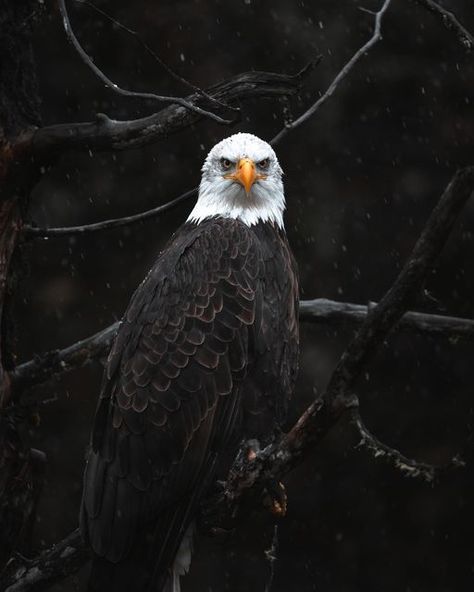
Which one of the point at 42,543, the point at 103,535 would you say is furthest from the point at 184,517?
the point at 42,543

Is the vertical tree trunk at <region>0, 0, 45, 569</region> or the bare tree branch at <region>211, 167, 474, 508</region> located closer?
the bare tree branch at <region>211, 167, 474, 508</region>

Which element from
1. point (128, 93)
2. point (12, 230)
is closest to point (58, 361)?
point (12, 230)

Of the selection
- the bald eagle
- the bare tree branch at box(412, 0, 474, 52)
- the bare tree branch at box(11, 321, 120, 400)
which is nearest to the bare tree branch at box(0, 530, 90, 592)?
the bald eagle

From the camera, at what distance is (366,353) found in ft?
8.18

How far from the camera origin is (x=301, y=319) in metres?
3.85

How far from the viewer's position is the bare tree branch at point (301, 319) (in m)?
3.64

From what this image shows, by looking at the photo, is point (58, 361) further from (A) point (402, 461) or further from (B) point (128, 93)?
(A) point (402, 461)

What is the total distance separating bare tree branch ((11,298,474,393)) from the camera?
3.64 metres

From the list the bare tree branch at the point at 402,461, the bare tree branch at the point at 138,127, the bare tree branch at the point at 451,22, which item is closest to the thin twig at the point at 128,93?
the bare tree branch at the point at 138,127

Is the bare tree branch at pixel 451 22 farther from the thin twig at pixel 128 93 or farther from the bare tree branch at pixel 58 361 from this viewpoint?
the bare tree branch at pixel 58 361

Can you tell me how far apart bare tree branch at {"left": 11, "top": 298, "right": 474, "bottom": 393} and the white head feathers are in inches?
13.3

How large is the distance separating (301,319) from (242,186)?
47 cm

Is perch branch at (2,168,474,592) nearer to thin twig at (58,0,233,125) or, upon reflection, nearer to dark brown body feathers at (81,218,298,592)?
dark brown body feathers at (81,218,298,592)

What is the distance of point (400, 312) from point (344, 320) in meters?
1.38
